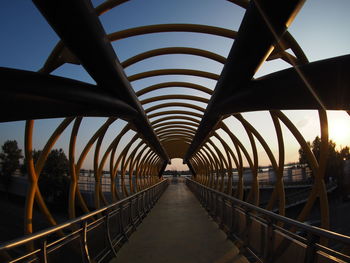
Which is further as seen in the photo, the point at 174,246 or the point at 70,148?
the point at 70,148

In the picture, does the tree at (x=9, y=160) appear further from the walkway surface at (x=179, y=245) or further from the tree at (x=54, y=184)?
the walkway surface at (x=179, y=245)

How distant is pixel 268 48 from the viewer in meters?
3.47

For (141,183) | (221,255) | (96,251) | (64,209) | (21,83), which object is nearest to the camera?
(21,83)

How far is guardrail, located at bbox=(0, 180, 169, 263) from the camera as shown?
2.73m

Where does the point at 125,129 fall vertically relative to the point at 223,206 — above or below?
above

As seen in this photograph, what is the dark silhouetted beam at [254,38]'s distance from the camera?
9.02ft

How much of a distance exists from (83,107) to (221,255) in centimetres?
377

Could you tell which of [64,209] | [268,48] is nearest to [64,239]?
[268,48]

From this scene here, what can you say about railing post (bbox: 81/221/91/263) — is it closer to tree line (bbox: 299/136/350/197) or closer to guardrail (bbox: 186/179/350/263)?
guardrail (bbox: 186/179/350/263)

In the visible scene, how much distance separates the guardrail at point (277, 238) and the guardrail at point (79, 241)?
2.59m

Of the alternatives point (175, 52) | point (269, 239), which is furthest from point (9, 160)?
point (269, 239)

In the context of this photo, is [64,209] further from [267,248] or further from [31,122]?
[267,248]

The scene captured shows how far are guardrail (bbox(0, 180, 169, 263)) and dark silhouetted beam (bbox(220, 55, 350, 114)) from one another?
3.44 metres

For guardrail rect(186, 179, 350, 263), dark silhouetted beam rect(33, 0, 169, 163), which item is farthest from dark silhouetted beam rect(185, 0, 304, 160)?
guardrail rect(186, 179, 350, 263)
